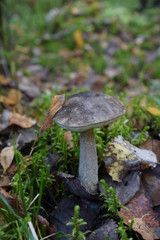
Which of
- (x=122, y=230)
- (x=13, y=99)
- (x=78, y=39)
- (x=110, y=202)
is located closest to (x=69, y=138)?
(x=110, y=202)

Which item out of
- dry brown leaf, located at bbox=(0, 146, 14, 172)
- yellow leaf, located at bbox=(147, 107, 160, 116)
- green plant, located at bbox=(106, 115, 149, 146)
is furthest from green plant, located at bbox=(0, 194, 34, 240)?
yellow leaf, located at bbox=(147, 107, 160, 116)

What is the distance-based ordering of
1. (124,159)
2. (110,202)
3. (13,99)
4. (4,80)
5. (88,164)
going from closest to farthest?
(110,202) → (88,164) → (124,159) → (13,99) → (4,80)

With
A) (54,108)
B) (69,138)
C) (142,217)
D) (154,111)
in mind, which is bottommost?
(142,217)

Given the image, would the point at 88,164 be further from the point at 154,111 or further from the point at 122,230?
the point at 154,111

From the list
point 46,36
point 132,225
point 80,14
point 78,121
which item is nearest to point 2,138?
point 78,121

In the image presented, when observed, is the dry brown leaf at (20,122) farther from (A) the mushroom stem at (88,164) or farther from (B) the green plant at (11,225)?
(B) the green plant at (11,225)

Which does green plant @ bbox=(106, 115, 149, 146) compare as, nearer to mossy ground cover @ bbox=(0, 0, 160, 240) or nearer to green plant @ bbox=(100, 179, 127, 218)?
mossy ground cover @ bbox=(0, 0, 160, 240)

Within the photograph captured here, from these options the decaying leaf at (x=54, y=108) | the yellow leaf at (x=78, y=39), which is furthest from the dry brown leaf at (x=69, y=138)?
the yellow leaf at (x=78, y=39)
